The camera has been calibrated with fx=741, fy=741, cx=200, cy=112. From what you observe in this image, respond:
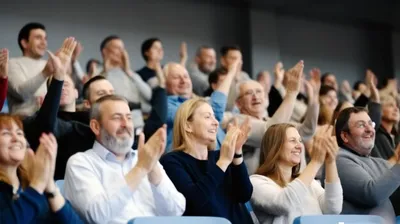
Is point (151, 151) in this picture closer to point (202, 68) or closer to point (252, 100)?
point (252, 100)

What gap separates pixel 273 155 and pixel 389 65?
7158mm

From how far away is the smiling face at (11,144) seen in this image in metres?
2.73

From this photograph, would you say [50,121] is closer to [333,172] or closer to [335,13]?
[333,172]

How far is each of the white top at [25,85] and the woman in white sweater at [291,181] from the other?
1.53 m

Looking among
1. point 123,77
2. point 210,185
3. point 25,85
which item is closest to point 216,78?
point 123,77

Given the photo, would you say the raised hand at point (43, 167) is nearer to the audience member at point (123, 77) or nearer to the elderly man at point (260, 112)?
the elderly man at point (260, 112)

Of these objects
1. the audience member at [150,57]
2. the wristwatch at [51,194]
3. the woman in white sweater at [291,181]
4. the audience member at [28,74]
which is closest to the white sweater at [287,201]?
the woman in white sweater at [291,181]

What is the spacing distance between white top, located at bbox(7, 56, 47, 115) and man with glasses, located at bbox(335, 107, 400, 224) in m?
1.82

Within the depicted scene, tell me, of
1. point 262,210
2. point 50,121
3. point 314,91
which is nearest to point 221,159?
point 262,210

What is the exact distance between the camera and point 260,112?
4.86 metres

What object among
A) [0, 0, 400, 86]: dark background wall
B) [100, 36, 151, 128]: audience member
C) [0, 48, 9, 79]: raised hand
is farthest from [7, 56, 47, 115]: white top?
[0, 0, 400, 86]: dark background wall

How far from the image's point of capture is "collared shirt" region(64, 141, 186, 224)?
2873mm

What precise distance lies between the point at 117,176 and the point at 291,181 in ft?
3.29

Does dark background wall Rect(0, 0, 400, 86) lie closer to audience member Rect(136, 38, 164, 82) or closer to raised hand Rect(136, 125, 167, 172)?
audience member Rect(136, 38, 164, 82)
